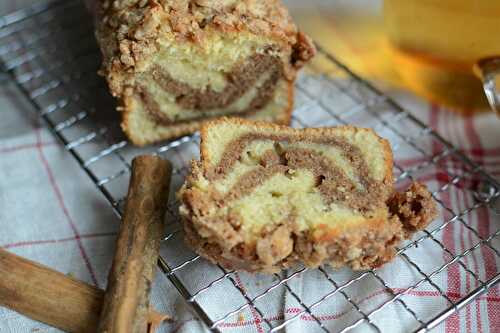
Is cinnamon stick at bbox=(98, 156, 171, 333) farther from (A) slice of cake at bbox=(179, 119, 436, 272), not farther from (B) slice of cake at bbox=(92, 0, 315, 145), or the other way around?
(B) slice of cake at bbox=(92, 0, 315, 145)

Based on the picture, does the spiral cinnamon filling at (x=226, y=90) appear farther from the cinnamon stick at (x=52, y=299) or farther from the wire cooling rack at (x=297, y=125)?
the cinnamon stick at (x=52, y=299)

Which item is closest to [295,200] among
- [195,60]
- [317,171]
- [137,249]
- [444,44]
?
[317,171]

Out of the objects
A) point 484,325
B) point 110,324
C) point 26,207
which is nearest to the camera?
point 110,324

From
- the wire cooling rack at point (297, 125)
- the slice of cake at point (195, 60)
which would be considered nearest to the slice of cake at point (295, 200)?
the wire cooling rack at point (297, 125)

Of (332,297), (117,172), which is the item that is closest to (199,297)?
(332,297)

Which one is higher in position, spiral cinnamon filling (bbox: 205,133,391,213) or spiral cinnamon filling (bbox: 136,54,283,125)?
Result: spiral cinnamon filling (bbox: 136,54,283,125)

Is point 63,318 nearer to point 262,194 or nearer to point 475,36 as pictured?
point 262,194

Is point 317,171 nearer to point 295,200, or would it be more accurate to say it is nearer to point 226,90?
point 295,200

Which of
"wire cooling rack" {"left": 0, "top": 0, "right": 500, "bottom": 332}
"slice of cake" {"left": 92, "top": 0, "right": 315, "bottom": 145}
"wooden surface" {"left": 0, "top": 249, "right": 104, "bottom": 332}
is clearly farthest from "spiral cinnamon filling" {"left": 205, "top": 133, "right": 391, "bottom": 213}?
"wooden surface" {"left": 0, "top": 249, "right": 104, "bottom": 332}
